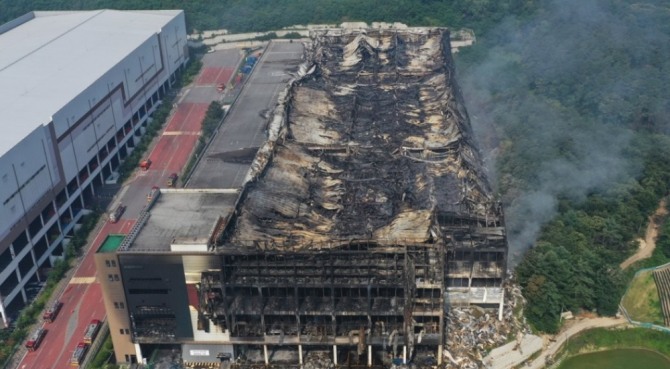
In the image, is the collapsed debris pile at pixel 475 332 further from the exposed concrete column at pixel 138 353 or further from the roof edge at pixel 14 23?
the roof edge at pixel 14 23

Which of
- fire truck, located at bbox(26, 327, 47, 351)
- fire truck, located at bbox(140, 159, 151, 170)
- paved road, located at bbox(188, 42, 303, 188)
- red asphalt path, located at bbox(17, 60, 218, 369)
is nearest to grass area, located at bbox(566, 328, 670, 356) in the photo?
paved road, located at bbox(188, 42, 303, 188)

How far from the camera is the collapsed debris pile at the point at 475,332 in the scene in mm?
47156

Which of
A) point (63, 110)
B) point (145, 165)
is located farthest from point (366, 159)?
point (63, 110)

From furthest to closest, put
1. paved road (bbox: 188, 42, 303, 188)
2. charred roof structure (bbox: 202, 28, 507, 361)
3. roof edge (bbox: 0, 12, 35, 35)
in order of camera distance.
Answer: roof edge (bbox: 0, 12, 35, 35), paved road (bbox: 188, 42, 303, 188), charred roof structure (bbox: 202, 28, 507, 361)

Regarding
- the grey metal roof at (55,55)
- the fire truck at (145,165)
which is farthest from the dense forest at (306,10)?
the fire truck at (145,165)

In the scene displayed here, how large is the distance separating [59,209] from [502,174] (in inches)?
1645

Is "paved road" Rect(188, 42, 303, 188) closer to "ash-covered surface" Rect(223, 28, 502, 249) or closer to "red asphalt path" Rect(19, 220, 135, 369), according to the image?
"ash-covered surface" Rect(223, 28, 502, 249)

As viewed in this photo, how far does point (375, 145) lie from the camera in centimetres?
6606

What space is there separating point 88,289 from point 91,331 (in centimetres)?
702

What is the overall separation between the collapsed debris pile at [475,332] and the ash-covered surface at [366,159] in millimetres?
6474

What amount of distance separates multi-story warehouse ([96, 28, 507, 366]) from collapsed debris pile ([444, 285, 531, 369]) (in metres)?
0.84

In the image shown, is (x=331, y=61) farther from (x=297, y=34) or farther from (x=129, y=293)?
(x=129, y=293)

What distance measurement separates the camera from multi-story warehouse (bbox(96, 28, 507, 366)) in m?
44.9

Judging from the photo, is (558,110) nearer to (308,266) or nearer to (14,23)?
(308,266)
